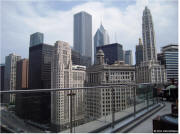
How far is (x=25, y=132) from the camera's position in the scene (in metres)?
1.69

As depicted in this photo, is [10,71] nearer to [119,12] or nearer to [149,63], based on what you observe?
[119,12]

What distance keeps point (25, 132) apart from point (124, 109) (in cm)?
207

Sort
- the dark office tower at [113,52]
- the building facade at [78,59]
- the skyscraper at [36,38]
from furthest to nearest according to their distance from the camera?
the skyscraper at [36,38], the dark office tower at [113,52], the building facade at [78,59]

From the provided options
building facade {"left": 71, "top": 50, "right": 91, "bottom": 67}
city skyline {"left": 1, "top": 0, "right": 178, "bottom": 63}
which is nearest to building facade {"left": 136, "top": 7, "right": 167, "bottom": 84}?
building facade {"left": 71, "top": 50, "right": 91, "bottom": 67}

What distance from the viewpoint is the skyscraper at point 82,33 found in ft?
381

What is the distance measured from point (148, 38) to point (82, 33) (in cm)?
5995

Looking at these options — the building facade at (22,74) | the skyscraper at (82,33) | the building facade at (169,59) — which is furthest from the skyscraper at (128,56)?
the building facade at (22,74)

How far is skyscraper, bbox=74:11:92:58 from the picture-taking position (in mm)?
116188

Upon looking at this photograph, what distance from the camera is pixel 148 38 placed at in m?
75.6

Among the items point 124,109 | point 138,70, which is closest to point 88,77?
point 138,70

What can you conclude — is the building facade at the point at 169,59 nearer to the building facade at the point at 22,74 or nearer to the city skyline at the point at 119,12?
the city skyline at the point at 119,12

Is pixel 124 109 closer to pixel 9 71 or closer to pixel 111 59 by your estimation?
pixel 9 71

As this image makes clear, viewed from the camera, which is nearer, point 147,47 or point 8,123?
point 8,123

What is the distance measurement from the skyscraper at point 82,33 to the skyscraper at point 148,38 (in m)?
48.8
